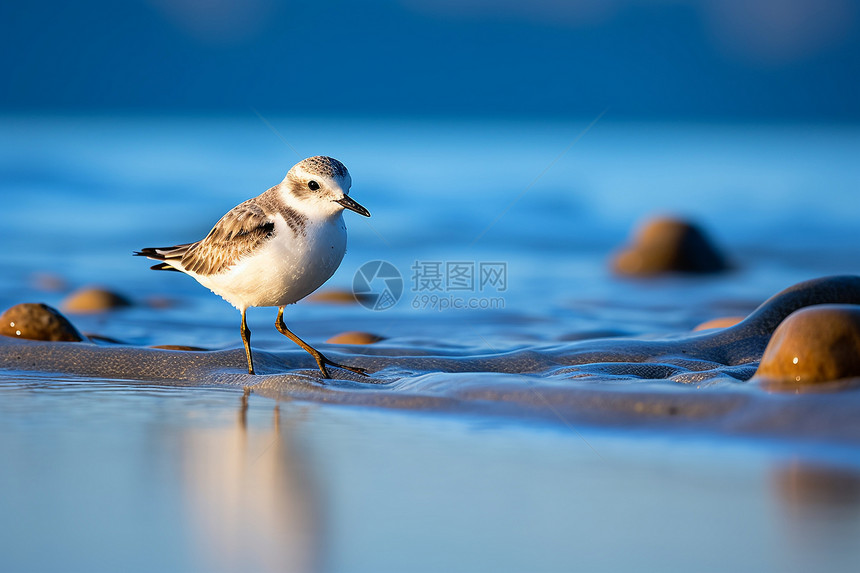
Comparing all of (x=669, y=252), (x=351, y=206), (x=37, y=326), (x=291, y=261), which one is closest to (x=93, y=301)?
(x=37, y=326)

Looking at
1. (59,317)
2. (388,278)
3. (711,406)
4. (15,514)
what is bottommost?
(15,514)

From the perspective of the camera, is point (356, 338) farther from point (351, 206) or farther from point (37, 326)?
point (37, 326)

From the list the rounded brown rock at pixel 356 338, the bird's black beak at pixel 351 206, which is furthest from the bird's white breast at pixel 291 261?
the rounded brown rock at pixel 356 338

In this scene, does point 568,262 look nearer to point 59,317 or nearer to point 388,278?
point 388,278

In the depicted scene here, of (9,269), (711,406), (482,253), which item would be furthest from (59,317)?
(482,253)

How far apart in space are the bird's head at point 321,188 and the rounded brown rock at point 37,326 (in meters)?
1.75

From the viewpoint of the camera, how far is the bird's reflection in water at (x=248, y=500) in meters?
2.63

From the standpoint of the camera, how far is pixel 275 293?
531 centimetres

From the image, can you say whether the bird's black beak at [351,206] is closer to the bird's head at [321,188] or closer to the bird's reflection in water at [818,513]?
the bird's head at [321,188]

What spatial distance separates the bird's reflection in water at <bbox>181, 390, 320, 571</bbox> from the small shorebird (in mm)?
1270

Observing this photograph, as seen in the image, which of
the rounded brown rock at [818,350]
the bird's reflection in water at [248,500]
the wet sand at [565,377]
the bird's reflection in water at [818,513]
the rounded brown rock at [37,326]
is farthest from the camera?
the rounded brown rock at [37,326]

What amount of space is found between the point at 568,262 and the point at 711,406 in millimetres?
8387

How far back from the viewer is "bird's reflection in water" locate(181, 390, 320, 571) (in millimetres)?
2629

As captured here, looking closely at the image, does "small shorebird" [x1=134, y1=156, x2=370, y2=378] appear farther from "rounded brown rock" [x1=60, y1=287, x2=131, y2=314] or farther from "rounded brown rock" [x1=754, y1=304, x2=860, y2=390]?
"rounded brown rock" [x1=60, y1=287, x2=131, y2=314]
